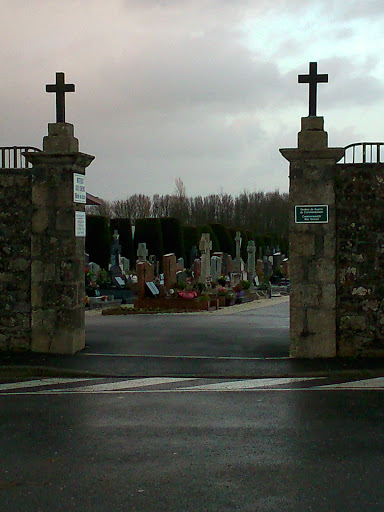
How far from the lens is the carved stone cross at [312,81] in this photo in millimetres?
10867

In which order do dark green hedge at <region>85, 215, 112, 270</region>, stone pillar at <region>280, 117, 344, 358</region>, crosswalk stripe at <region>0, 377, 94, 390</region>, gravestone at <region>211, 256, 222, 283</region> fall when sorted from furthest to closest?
dark green hedge at <region>85, 215, 112, 270</region>
gravestone at <region>211, 256, 222, 283</region>
stone pillar at <region>280, 117, 344, 358</region>
crosswalk stripe at <region>0, 377, 94, 390</region>

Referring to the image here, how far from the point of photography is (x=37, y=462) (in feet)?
19.3

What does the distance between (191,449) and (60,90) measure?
6799 mm

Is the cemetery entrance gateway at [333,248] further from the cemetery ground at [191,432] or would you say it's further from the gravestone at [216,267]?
the gravestone at [216,267]

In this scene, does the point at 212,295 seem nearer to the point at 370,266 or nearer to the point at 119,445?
the point at 370,266

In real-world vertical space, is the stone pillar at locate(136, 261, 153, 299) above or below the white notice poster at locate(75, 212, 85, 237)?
below

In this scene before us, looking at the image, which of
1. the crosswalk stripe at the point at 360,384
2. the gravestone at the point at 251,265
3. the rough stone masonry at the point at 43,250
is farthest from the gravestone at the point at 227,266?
the crosswalk stripe at the point at 360,384

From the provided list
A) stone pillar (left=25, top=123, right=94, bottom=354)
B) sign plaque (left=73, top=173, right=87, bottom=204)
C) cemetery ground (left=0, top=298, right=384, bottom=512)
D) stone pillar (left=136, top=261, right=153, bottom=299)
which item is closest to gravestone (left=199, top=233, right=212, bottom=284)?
stone pillar (left=136, top=261, right=153, bottom=299)

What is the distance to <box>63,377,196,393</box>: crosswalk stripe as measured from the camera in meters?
8.95

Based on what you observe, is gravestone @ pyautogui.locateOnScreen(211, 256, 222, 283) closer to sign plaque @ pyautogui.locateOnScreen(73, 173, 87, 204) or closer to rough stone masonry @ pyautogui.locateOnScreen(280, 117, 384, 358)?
sign plaque @ pyautogui.locateOnScreen(73, 173, 87, 204)

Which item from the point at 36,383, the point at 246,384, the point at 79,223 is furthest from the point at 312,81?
the point at 36,383

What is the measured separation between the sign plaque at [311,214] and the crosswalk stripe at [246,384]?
2.37m

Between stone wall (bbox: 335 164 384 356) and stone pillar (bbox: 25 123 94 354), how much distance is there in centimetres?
387

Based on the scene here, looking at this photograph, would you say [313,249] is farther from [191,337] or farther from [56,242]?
[56,242]
